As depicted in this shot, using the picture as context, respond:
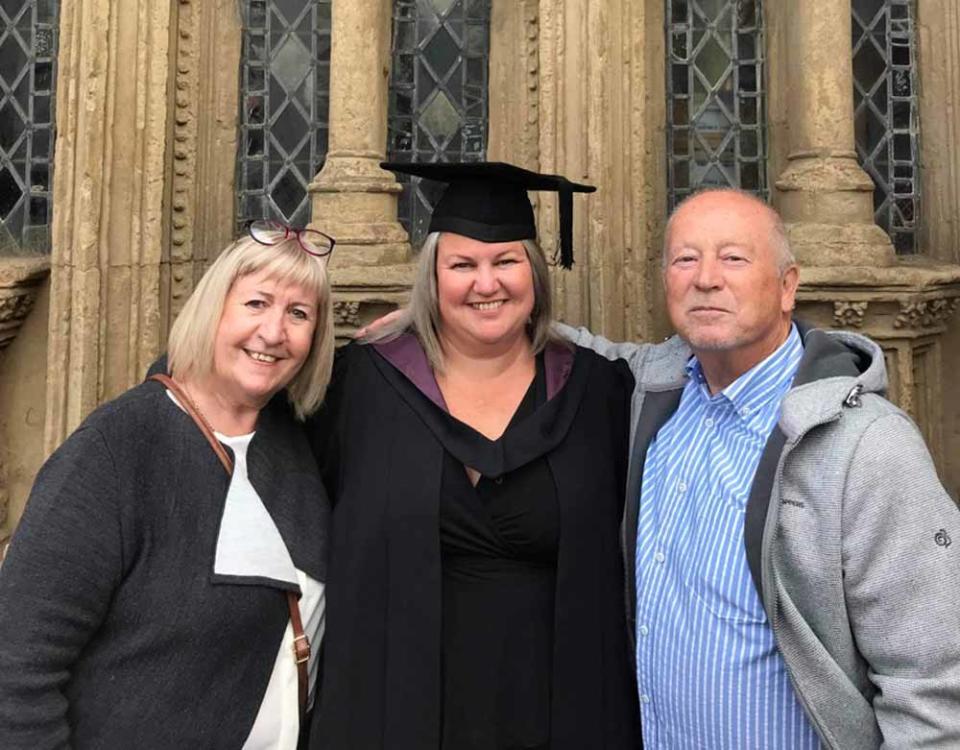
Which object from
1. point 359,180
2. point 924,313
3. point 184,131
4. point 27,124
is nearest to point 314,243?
point 359,180

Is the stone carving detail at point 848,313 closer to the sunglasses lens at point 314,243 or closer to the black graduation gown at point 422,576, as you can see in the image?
the black graduation gown at point 422,576

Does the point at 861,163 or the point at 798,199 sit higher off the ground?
the point at 861,163

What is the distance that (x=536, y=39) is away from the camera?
131 inches

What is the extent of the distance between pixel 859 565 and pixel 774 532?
0.13 m

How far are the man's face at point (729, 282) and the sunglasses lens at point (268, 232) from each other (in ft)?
2.45

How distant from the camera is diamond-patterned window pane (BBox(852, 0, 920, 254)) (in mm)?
3525

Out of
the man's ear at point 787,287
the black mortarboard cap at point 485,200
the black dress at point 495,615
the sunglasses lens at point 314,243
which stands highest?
the black mortarboard cap at point 485,200

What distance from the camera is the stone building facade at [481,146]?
3.04 metres

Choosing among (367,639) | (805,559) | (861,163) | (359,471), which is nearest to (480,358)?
(359,471)

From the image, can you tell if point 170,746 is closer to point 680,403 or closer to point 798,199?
point 680,403

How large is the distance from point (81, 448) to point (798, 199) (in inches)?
103

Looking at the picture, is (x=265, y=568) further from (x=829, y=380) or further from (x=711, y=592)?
(x=829, y=380)

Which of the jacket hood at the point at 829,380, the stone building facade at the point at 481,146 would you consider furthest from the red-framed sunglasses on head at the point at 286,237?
the stone building facade at the point at 481,146

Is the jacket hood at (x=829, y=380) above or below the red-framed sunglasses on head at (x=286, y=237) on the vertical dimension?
below
